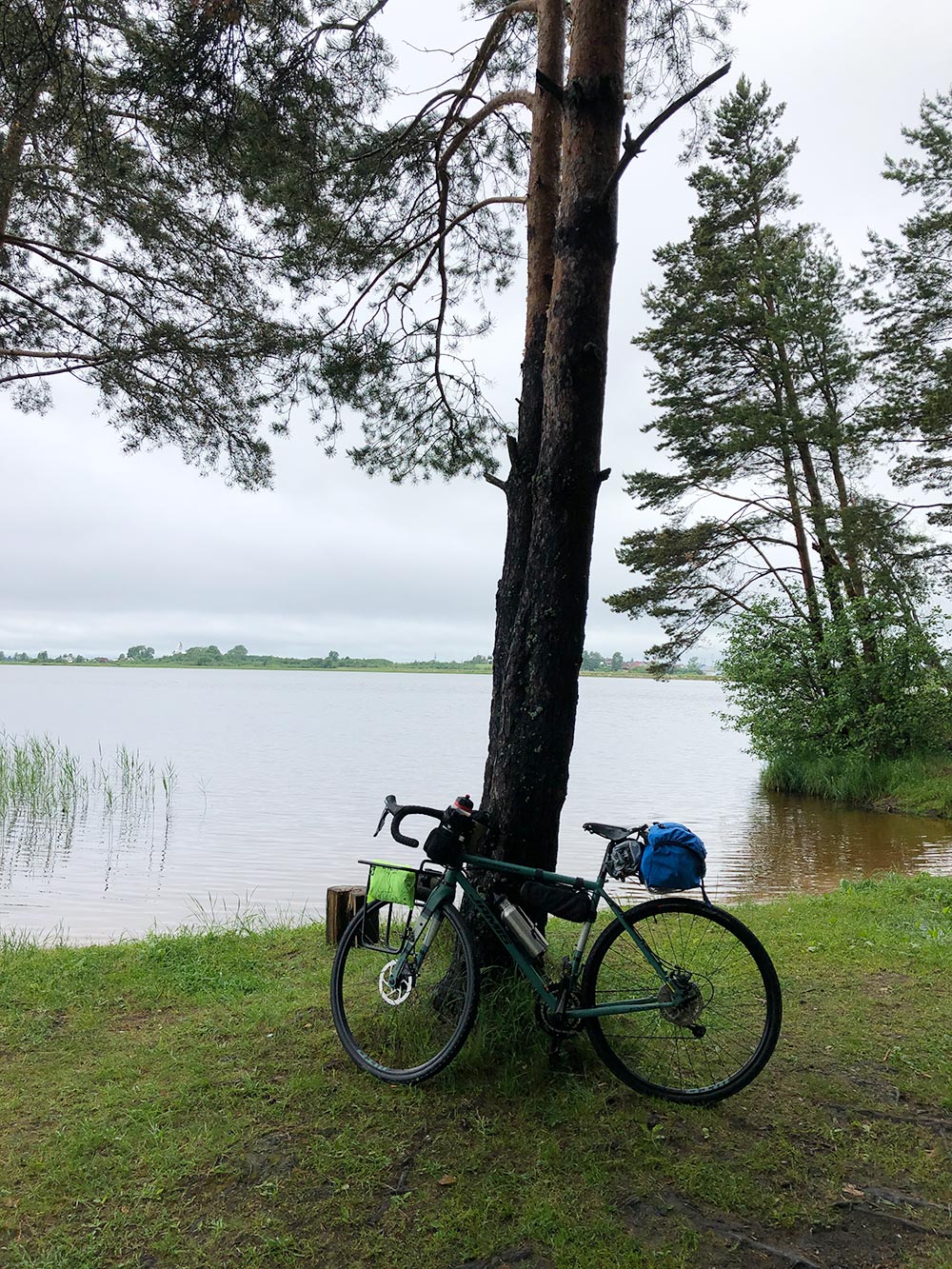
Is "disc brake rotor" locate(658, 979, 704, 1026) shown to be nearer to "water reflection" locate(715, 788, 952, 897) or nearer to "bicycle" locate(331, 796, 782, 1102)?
"bicycle" locate(331, 796, 782, 1102)

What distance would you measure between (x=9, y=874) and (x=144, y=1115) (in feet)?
23.9

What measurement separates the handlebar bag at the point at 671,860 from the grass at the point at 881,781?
11.7 m

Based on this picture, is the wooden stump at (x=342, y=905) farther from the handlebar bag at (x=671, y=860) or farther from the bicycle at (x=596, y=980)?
the handlebar bag at (x=671, y=860)

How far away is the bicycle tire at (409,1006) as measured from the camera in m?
2.85

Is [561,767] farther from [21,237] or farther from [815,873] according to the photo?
[815,873]

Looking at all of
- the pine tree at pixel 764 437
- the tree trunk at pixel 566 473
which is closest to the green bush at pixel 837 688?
the pine tree at pixel 764 437

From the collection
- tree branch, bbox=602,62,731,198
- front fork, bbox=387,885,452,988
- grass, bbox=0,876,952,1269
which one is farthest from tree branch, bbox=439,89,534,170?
grass, bbox=0,876,952,1269

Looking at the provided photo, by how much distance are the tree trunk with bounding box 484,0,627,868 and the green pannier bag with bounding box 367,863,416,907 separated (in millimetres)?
372

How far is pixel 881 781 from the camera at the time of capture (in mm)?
13906

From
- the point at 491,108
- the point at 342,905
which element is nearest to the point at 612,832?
the point at 342,905

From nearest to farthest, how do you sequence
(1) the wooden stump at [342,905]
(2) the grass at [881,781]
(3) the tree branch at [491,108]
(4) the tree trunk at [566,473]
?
(4) the tree trunk at [566,473], (1) the wooden stump at [342,905], (3) the tree branch at [491,108], (2) the grass at [881,781]

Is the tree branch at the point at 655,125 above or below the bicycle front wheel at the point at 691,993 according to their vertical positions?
above

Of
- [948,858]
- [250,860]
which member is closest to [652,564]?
[948,858]

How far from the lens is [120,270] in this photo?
6.39 metres
